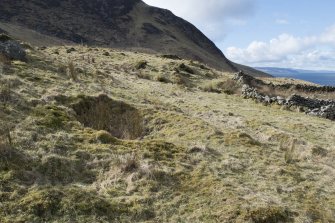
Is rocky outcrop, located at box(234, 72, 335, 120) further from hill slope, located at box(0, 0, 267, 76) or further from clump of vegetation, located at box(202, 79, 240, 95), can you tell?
hill slope, located at box(0, 0, 267, 76)

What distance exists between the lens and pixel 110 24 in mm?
136000

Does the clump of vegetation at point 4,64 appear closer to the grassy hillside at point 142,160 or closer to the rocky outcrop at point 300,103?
the grassy hillside at point 142,160

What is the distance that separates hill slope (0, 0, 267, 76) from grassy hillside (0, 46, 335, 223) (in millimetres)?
76123

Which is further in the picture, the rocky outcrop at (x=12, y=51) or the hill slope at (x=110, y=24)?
the hill slope at (x=110, y=24)

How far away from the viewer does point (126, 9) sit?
149 metres

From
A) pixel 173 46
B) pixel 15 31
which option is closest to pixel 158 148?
pixel 15 31

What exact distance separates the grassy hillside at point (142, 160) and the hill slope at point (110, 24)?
76123 millimetres

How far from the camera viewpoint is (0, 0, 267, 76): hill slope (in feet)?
373

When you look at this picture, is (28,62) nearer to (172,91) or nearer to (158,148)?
(172,91)

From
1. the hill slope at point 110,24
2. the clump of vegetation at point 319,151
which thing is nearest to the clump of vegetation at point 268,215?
the clump of vegetation at point 319,151

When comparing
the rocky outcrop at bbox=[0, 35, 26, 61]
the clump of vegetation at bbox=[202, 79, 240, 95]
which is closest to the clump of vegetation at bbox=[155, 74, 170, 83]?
the clump of vegetation at bbox=[202, 79, 240, 95]

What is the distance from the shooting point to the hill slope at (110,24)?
4478 inches

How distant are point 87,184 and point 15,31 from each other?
8058cm

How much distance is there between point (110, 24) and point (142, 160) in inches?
4968
